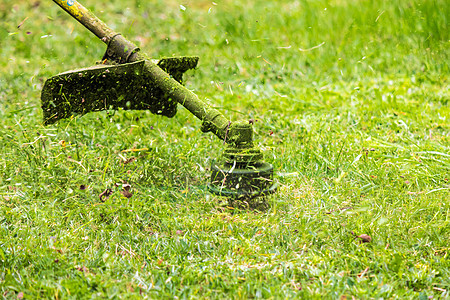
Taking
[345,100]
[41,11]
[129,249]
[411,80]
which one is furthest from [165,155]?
[41,11]

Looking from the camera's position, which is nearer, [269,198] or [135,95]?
Result: [269,198]

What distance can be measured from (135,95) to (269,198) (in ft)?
3.81

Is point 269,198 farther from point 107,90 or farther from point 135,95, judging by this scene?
point 107,90

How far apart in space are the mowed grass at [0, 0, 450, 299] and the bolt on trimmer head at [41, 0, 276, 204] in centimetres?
18

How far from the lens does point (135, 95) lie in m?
3.06

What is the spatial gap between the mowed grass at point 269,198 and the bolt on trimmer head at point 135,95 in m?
0.18

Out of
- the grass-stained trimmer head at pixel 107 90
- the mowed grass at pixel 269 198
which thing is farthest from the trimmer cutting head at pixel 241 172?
the grass-stained trimmer head at pixel 107 90

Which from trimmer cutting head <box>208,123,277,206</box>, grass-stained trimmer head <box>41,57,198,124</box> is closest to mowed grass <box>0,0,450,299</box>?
trimmer cutting head <box>208,123,277,206</box>

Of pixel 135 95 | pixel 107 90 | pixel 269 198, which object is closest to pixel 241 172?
pixel 269 198

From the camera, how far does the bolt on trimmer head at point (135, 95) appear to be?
9.04 ft

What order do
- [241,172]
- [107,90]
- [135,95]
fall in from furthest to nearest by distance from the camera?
[135,95] → [107,90] → [241,172]

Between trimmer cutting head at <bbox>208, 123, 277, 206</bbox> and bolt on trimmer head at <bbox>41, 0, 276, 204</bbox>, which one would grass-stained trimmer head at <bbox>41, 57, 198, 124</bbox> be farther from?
trimmer cutting head at <bbox>208, 123, 277, 206</bbox>

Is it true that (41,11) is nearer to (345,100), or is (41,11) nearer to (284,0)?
(284,0)

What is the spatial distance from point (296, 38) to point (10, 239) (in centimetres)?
493
